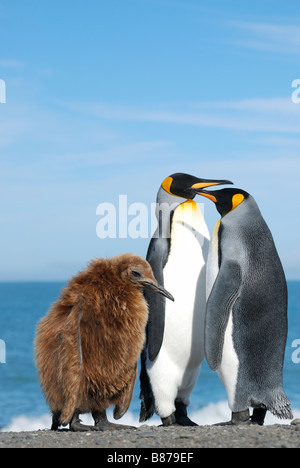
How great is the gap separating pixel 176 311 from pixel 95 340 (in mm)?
963

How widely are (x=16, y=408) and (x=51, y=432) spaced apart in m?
16.5

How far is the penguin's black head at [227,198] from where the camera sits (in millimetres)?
5652

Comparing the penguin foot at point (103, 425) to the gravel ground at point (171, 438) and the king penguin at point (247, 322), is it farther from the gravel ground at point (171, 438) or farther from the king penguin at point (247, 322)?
the king penguin at point (247, 322)

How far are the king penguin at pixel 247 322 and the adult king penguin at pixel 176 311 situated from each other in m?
0.26

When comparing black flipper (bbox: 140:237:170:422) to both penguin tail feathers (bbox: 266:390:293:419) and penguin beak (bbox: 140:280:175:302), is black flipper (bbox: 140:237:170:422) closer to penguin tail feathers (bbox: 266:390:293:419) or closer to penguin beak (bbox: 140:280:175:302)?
penguin beak (bbox: 140:280:175:302)

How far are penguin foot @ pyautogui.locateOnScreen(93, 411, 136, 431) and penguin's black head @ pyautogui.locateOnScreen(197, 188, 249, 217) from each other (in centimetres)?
178

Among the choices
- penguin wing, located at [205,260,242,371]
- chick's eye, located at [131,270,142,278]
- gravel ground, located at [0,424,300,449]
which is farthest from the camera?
penguin wing, located at [205,260,242,371]

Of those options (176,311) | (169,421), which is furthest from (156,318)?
(169,421)

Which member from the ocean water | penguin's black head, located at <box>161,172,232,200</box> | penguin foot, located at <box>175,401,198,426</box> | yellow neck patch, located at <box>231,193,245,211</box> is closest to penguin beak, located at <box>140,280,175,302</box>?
yellow neck patch, located at <box>231,193,245,211</box>

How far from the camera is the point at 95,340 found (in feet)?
16.2

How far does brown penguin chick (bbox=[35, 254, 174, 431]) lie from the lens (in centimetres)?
492

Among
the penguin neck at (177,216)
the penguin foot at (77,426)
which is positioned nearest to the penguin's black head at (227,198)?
the penguin neck at (177,216)

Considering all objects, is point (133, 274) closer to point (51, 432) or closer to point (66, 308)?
point (66, 308)
